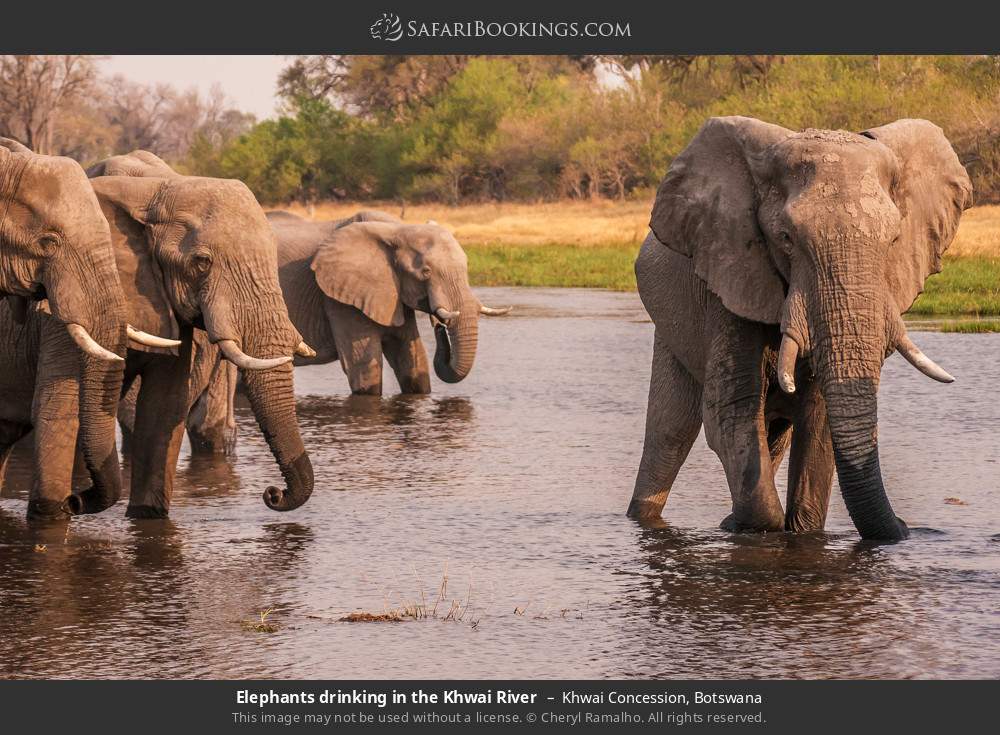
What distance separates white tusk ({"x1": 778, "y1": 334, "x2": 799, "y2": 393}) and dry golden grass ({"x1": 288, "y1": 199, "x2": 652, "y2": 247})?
22.7m

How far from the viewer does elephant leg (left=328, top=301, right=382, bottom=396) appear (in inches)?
541

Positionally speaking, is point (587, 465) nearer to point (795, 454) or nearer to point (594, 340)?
point (795, 454)

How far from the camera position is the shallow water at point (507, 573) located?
18.9 ft

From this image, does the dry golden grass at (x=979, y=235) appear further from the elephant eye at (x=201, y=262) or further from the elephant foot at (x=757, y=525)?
the elephant eye at (x=201, y=262)

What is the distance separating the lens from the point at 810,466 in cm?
743

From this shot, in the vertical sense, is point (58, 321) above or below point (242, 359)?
above

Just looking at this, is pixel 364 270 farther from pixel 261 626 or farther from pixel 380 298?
pixel 261 626

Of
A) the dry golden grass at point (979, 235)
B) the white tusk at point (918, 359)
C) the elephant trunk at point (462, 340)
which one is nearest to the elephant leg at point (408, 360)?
the elephant trunk at point (462, 340)

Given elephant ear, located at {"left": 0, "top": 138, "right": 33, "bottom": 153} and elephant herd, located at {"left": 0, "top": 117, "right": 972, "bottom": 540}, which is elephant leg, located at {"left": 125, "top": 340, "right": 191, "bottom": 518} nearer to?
elephant herd, located at {"left": 0, "top": 117, "right": 972, "bottom": 540}

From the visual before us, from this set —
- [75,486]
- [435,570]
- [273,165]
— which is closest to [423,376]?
[75,486]

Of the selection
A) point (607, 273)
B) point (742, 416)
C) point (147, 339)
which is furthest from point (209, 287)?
point (607, 273)

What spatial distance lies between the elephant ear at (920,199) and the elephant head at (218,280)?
2.61 m

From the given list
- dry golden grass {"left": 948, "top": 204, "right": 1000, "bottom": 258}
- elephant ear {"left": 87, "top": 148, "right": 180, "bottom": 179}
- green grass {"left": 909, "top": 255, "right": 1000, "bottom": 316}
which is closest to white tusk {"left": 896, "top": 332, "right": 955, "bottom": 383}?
elephant ear {"left": 87, "top": 148, "right": 180, "bottom": 179}

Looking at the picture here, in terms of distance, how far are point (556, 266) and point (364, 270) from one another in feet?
45.3
